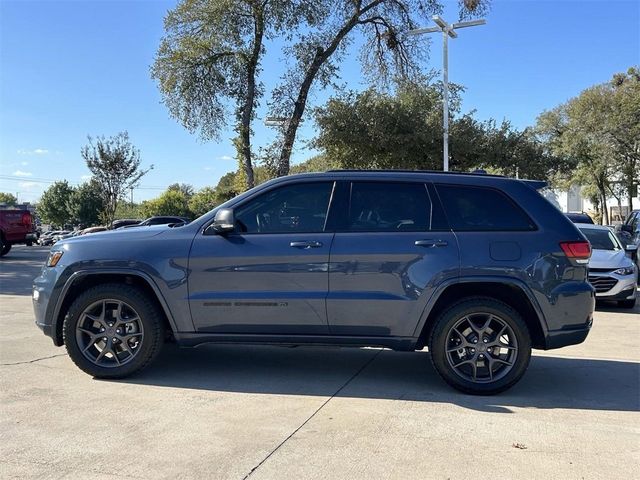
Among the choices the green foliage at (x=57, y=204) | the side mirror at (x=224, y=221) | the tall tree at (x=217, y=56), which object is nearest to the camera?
the side mirror at (x=224, y=221)

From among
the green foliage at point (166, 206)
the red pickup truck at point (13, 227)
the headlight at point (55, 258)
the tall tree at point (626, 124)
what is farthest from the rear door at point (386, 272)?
the green foliage at point (166, 206)

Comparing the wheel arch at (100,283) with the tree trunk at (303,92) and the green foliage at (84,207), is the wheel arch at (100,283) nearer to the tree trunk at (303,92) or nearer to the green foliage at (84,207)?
the tree trunk at (303,92)

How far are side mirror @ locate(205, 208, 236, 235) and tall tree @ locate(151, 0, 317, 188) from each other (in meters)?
13.9

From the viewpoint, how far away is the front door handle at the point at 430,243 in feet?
15.9

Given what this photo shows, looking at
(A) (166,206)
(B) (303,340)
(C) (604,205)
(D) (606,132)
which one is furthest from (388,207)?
Answer: (A) (166,206)

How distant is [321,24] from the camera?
1895 cm

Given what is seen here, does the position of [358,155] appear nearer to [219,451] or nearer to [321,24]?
[321,24]

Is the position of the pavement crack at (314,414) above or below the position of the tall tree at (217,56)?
below

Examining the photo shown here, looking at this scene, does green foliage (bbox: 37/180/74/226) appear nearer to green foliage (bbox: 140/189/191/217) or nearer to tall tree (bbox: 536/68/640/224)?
green foliage (bbox: 140/189/191/217)

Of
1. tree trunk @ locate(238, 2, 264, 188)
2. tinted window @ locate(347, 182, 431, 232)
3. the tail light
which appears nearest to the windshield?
the tail light

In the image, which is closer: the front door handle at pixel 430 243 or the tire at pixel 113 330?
the front door handle at pixel 430 243

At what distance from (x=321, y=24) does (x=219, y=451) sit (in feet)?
57.5

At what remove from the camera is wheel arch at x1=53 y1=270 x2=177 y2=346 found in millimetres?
5062

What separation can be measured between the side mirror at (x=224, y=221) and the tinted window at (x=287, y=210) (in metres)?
0.15
